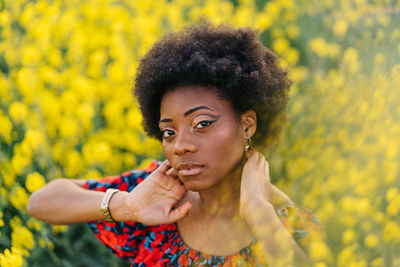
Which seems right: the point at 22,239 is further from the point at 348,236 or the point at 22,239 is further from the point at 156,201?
the point at 348,236

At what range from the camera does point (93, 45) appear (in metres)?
3.52

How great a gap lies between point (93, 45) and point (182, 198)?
2.03 m

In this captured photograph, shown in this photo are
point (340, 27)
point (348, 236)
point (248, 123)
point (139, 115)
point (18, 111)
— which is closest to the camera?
point (348, 236)

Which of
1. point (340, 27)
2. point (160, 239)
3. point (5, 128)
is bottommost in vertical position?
point (160, 239)

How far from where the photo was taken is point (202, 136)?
146cm

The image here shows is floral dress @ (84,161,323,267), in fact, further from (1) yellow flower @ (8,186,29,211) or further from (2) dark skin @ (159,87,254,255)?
(1) yellow flower @ (8,186,29,211)

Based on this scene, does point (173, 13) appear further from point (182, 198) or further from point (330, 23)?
point (182, 198)

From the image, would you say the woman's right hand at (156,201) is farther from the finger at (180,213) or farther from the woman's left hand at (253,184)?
the woman's left hand at (253,184)

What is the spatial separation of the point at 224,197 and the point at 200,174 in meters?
0.24

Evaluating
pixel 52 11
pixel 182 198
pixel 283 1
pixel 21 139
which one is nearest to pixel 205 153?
pixel 182 198

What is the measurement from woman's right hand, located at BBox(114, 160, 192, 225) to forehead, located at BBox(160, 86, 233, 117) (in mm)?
317

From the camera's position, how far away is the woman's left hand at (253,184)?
140 cm

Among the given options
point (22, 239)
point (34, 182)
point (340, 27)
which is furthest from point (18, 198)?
point (340, 27)

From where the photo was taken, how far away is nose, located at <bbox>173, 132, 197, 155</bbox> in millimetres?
1456
